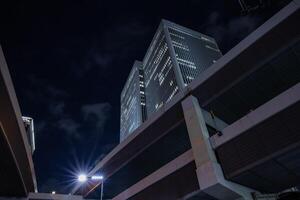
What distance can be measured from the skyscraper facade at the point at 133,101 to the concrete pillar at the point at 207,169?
97975mm

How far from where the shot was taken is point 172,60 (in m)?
103

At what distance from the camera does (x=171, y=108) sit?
1673 centimetres

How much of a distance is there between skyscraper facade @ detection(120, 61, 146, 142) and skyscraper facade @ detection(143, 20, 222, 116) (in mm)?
4348

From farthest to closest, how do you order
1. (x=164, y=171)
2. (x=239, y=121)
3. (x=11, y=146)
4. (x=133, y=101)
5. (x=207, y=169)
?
(x=133, y=101), (x=164, y=171), (x=11, y=146), (x=207, y=169), (x=239, y=121)

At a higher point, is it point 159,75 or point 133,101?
point 133,101

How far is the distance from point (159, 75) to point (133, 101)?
95.0 ft

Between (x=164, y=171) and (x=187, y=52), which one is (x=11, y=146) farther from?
(x=187, y=52)

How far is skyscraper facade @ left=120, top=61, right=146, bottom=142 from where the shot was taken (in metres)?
121

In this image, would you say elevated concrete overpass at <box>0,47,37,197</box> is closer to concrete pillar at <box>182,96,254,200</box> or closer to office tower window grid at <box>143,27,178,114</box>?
concrete pillar at <box>182,96,254,200</box>

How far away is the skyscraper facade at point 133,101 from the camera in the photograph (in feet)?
396

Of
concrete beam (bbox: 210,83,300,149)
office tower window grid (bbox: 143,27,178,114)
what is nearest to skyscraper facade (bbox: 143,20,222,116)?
office tower window grid (bbox: 143,27,178,114)

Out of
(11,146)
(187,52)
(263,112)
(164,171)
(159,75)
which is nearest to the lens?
(263,112)

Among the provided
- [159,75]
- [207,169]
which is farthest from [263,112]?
[159,75]

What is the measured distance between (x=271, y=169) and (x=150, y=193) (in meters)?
9.33
